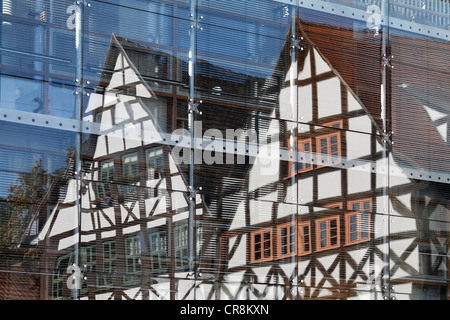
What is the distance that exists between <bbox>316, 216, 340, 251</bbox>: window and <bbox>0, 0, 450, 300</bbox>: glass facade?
0.05 ft

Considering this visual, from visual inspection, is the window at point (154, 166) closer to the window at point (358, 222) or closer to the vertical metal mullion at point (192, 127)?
the vertical metal mullion at point (192, 127)

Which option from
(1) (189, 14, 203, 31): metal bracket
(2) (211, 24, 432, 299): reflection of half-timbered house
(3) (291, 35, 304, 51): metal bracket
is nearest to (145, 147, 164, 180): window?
(2) (211, 24, 432, 299): reflection of half-timbered house

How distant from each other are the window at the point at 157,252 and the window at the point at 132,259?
0.28 ft

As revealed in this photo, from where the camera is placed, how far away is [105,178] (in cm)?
589

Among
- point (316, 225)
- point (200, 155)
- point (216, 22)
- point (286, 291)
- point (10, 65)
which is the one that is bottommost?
point (286, 291)

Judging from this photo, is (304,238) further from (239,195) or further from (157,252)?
(157,252)

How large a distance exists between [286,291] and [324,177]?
34.9 inches

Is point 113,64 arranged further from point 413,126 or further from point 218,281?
point 413,126

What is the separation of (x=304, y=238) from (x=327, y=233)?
0.21m

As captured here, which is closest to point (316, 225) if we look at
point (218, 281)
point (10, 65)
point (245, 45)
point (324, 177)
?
point (324, 177)

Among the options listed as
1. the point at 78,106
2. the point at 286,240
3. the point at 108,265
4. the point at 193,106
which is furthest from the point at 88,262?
the point at 286,240

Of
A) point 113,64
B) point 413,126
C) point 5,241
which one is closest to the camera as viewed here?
point 5,241

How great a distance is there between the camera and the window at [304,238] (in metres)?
6.46

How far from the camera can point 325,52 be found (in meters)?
6.84
